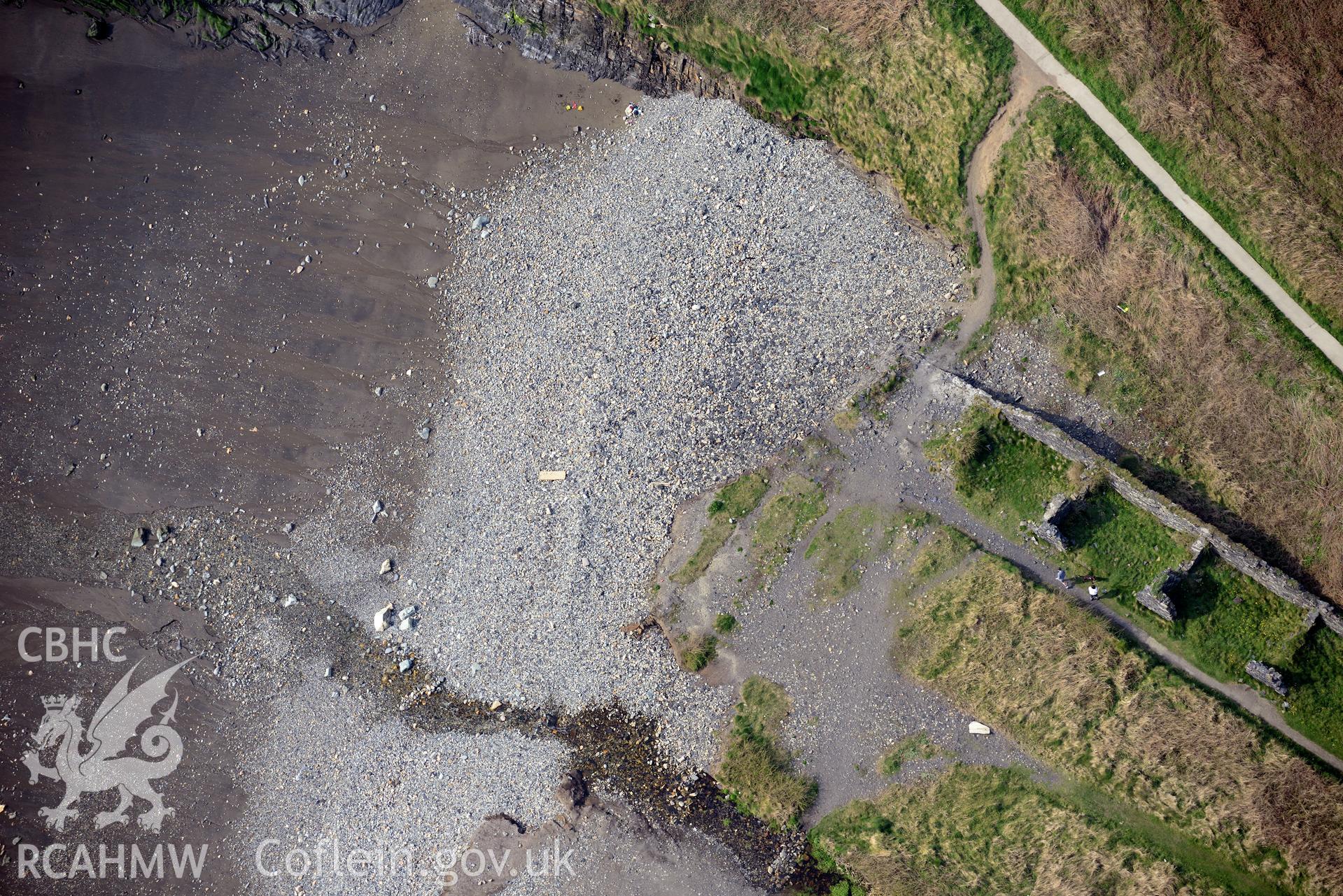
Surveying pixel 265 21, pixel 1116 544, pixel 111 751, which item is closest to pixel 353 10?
pixel 265 21

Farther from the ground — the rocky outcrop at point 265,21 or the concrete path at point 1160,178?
the concrete path at point 1160,178

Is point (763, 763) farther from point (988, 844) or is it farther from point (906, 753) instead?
point (988, 844)

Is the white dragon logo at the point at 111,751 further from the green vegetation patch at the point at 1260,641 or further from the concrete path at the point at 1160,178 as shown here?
the concrete path at the point at 1160,178

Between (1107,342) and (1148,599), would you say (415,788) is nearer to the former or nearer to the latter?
(1148,599)

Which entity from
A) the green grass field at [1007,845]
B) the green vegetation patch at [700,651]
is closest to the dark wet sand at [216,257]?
the green vegetation patch at [700,651]

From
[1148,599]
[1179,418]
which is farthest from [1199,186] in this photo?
[1148,599]

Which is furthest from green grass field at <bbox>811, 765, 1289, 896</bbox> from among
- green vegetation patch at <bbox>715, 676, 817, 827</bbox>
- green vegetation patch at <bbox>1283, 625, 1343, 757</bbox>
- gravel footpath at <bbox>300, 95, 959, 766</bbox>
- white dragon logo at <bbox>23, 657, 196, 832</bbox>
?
white dragon logo at <bbox>23, 657, 196, 832</bbox>

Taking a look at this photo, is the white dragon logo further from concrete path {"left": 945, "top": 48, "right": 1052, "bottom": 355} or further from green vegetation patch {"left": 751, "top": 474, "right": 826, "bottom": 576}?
concrete path {"left": 945, "top": 48, "right": 1052, "bottom": 355}
